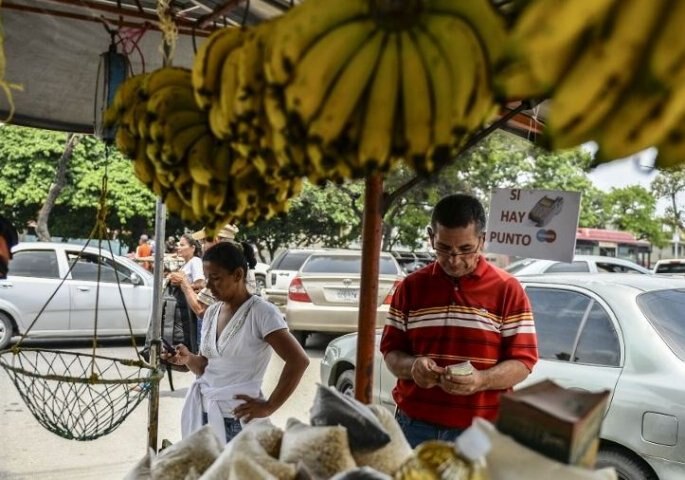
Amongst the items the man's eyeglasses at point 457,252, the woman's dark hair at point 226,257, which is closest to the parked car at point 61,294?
the woman's dark hair at point 226,257

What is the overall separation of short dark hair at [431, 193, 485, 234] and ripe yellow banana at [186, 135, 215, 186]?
4.09 ft

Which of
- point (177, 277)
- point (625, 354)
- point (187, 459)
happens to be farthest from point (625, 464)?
point (177, 277)

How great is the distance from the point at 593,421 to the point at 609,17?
644mm

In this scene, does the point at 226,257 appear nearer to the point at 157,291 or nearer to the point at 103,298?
the point at 157,291

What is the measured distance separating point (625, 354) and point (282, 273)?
9723 millimetres

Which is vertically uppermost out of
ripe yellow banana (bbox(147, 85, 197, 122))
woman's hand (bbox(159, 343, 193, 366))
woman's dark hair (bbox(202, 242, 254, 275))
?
ripe yellow banana (bbox(147, 85, 197, 122))

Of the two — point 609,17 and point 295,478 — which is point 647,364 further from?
point 609,17

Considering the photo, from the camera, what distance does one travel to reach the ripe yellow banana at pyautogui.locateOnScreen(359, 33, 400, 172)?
0.95m

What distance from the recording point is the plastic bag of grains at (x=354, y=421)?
1358 mm

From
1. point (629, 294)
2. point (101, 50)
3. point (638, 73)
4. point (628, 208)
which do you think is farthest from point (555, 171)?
point (638, 73)

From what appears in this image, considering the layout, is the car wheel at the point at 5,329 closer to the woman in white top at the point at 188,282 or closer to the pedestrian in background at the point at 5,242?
Answer: the woman in white top at the point at 188,282

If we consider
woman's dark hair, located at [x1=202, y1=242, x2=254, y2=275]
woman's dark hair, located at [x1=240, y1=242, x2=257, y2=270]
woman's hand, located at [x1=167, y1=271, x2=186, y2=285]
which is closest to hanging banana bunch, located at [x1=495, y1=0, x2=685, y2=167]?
woman's dark hair, located at [x1=202, y1=242, x2=254, y2=275]

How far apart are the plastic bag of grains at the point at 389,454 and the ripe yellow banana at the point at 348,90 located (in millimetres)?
724

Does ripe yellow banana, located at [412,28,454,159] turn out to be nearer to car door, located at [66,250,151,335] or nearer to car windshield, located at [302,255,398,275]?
car door, located at [66,250,151,335]
